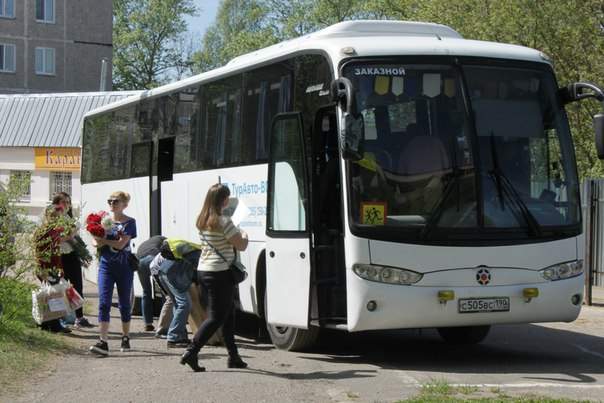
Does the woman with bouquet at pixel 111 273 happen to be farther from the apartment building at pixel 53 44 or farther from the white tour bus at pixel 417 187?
the apartment building at pixel 53 44

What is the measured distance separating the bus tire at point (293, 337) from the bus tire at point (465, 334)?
2164 mm

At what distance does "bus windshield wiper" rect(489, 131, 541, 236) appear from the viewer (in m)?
12.1

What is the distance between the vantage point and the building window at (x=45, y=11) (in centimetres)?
7688

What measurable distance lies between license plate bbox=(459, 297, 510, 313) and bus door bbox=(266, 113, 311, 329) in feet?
5.31

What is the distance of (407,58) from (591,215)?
9437 millimetres

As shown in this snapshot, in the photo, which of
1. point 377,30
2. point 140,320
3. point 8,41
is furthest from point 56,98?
point 377,30

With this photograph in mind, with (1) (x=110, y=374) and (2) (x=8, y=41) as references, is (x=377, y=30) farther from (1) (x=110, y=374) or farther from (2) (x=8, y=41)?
(2) (x=8, y=41)

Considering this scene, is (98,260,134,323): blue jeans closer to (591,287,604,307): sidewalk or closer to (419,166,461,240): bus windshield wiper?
(419,166,461,240): bus windshield wiper

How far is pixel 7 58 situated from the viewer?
7581 cm

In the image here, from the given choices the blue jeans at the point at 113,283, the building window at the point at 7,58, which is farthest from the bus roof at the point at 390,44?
the building window at the point at 7,58

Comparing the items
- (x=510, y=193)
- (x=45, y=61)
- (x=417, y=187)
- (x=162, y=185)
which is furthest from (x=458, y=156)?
(x=45, y=61)

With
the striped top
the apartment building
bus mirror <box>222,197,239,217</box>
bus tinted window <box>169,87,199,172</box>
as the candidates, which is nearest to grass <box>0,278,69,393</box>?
the striped top

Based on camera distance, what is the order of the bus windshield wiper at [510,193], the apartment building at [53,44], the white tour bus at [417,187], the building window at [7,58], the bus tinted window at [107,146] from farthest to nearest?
the apartment building at [53,44], the building window at [7,58], the bus tinted window at [107,146], the bus windshield wiper at [510,193], the white tour bus at [417,187]

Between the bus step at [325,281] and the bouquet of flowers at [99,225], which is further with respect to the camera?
the bouquet of flowers at [99,225]
